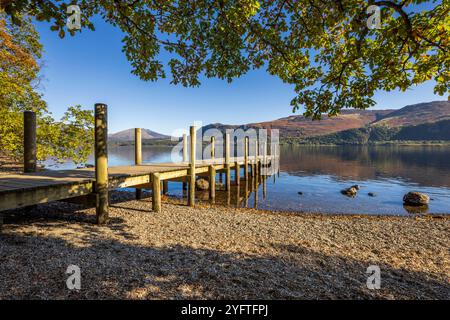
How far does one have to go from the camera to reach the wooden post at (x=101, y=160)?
643 centimetres

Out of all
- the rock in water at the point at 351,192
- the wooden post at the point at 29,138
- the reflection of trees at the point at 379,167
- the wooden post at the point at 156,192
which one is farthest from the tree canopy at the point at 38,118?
the reflection of trees at the point at 379,167

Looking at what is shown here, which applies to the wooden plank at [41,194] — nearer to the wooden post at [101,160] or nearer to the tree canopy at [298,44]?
the wooden post at [101,160]

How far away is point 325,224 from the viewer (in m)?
8.45

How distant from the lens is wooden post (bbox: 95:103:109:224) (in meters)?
6.43

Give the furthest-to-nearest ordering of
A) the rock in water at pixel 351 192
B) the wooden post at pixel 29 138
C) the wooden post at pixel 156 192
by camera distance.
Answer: the rock in water at pixel 351 192 → the wooden post at pixel 156 192 → the wooden post at pixel 29 138

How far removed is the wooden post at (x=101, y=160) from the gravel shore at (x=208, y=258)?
0.52 metres

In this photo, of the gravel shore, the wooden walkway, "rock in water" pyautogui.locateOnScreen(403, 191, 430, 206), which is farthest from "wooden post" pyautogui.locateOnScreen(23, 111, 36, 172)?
"rock in water" pyautogui.locateOnScreen(403, 191, 430, 206)

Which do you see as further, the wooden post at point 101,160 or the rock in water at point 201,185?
the rock in water at point 201,185

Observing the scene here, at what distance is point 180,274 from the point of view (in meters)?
4.06

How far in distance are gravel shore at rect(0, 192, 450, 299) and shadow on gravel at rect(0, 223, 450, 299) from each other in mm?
18

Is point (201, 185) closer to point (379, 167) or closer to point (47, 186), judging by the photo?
point (47, 186)

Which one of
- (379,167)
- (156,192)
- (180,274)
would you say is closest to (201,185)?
(156,192)
